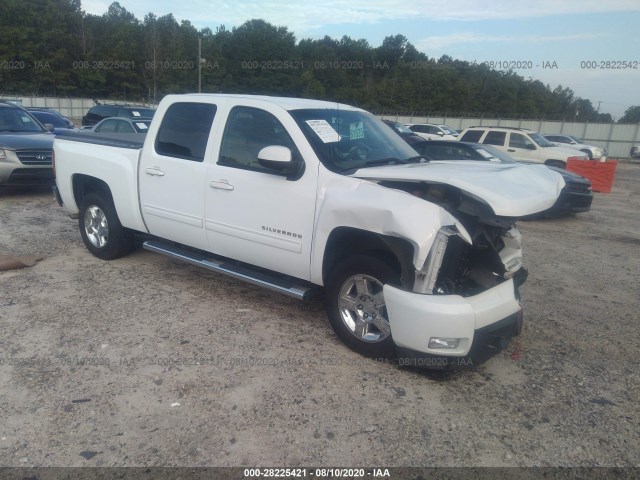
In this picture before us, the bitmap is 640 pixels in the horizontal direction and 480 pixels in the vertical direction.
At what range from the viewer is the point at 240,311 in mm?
4934

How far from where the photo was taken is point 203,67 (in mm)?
45625

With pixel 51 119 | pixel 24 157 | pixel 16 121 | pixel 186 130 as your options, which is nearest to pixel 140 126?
pixel 16 121

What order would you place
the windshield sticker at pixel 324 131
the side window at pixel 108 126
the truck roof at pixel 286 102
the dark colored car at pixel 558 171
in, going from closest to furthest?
the windshield sticker at pixel 324 131
the truck roof at pixel 286 102
the dark colored car at pixel 558 171
the side window at pixel 108 126

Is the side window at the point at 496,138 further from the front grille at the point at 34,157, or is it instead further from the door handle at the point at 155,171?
the door handle at the point at 155,171

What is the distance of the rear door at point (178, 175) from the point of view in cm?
499

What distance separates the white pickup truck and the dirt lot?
41 centimetres

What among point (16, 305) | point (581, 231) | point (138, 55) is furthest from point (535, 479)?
point (138, 55)

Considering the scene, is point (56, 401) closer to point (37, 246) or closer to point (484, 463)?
point (484, 463)

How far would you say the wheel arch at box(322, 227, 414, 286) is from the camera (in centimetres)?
364

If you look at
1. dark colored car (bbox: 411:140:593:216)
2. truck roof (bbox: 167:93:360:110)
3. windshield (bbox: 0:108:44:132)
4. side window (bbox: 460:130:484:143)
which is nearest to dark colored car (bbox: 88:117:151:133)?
windshield (bbox: 0:108:44:132)

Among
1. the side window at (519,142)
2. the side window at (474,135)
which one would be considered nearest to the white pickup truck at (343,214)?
the side window at (474,135)

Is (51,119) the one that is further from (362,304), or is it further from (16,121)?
(362,304)

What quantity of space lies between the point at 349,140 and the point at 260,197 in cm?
95

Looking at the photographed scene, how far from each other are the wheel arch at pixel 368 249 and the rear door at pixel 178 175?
4.91 feet
